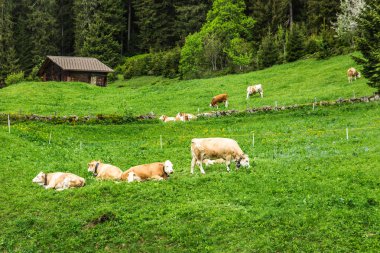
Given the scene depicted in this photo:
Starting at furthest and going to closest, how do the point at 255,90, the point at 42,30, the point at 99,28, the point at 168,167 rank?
the point at 42,30, the point at 99,28, the point at 255,90, the point at 168,167

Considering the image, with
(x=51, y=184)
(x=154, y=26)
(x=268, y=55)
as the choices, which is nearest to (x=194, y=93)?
(x=268, y=55)

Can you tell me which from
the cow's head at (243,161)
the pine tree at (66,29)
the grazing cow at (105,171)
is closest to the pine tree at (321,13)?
the cow's head at (243,161)

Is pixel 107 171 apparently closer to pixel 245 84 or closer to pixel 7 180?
pixel 7 180

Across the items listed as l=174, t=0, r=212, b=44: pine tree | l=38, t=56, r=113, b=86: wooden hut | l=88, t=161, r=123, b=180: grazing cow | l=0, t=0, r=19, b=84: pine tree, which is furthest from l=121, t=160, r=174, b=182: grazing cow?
l=0, t=0, r=19, b=84: pine tree

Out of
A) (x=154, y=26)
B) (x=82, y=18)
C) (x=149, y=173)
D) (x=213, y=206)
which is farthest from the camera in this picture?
(x=82, y=18)

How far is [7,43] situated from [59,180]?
9548 cm

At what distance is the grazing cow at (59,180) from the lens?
21719 millimetres

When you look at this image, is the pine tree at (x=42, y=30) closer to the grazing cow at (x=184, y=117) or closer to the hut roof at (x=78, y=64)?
the hut roof at (x=78, y=64)

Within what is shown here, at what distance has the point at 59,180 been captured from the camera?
22.1m

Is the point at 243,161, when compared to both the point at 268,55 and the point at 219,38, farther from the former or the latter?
the point at 219,38

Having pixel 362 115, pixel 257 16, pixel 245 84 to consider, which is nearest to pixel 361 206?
pixel 362 115

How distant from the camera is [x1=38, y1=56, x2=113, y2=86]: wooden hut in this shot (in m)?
75.2

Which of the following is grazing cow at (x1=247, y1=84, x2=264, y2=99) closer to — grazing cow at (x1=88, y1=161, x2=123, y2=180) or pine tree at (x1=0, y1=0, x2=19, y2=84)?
grazing cow at (x1=88, y1=161, x2=123, y2=180)

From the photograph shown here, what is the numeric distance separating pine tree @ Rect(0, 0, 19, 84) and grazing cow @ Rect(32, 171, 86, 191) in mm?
82562
